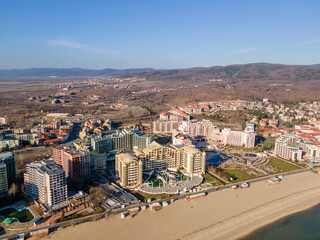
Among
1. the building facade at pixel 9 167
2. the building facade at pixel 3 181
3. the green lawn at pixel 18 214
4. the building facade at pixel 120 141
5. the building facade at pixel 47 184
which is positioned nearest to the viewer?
the green lawn at pixel 18 214

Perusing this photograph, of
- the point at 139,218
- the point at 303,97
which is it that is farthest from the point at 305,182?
the point at 303,97

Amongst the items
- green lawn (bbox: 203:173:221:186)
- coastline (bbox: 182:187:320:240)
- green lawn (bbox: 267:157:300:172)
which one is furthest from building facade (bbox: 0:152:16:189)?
green lawn (bbox: 267:157:300:172)

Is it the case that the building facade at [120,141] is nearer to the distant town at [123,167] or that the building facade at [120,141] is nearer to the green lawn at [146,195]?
the distant town at [123,167]

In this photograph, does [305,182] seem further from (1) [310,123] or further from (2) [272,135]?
(1) [310,123]

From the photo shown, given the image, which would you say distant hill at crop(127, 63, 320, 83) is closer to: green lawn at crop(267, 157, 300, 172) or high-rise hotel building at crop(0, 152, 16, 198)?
green lawn at crop(267, 157, 300, 172)

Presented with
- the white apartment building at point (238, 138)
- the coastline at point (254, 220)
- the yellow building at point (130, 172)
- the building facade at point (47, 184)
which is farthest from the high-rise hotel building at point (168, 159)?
the white apartment building at point (238, 138)

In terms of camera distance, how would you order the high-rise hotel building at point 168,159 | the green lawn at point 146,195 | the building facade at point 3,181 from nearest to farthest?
the building facade at point 3,181, the green lawn at point 146,195, the high-rise hotel building at point 168,159
